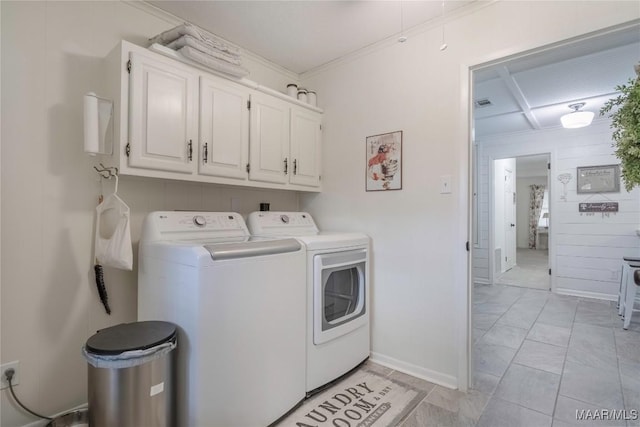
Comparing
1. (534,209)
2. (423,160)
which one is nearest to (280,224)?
(423,160)

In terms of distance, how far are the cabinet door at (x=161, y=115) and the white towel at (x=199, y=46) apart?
0.14 metres

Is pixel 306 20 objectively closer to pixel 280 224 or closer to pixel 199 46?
pixel 199 46

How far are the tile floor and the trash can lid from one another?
4.38ft

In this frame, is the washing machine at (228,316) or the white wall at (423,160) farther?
the white wall at (423,160)

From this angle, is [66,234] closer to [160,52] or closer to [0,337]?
[0,337]

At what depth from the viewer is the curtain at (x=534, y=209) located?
31.0 feet

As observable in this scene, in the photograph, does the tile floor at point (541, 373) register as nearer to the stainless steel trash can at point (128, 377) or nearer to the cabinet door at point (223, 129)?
the stainless steel trash can at point (128, 377)

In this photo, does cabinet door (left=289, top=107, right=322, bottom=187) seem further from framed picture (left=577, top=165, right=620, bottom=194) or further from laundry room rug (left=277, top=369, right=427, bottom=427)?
framed picture (left=577, top=165, right=620, bottom=194)

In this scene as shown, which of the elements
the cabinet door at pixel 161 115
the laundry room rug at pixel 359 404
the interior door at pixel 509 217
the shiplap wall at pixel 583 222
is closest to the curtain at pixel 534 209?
the interior door at pixel 509 217

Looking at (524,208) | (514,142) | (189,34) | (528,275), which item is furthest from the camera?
(524,208)

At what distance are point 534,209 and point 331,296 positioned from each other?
10.0 meters

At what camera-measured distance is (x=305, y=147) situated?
2.60 meters

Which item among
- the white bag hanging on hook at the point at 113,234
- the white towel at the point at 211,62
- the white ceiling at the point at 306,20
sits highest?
the white ceiling at the point at 306,20

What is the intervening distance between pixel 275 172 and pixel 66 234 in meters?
1.32
